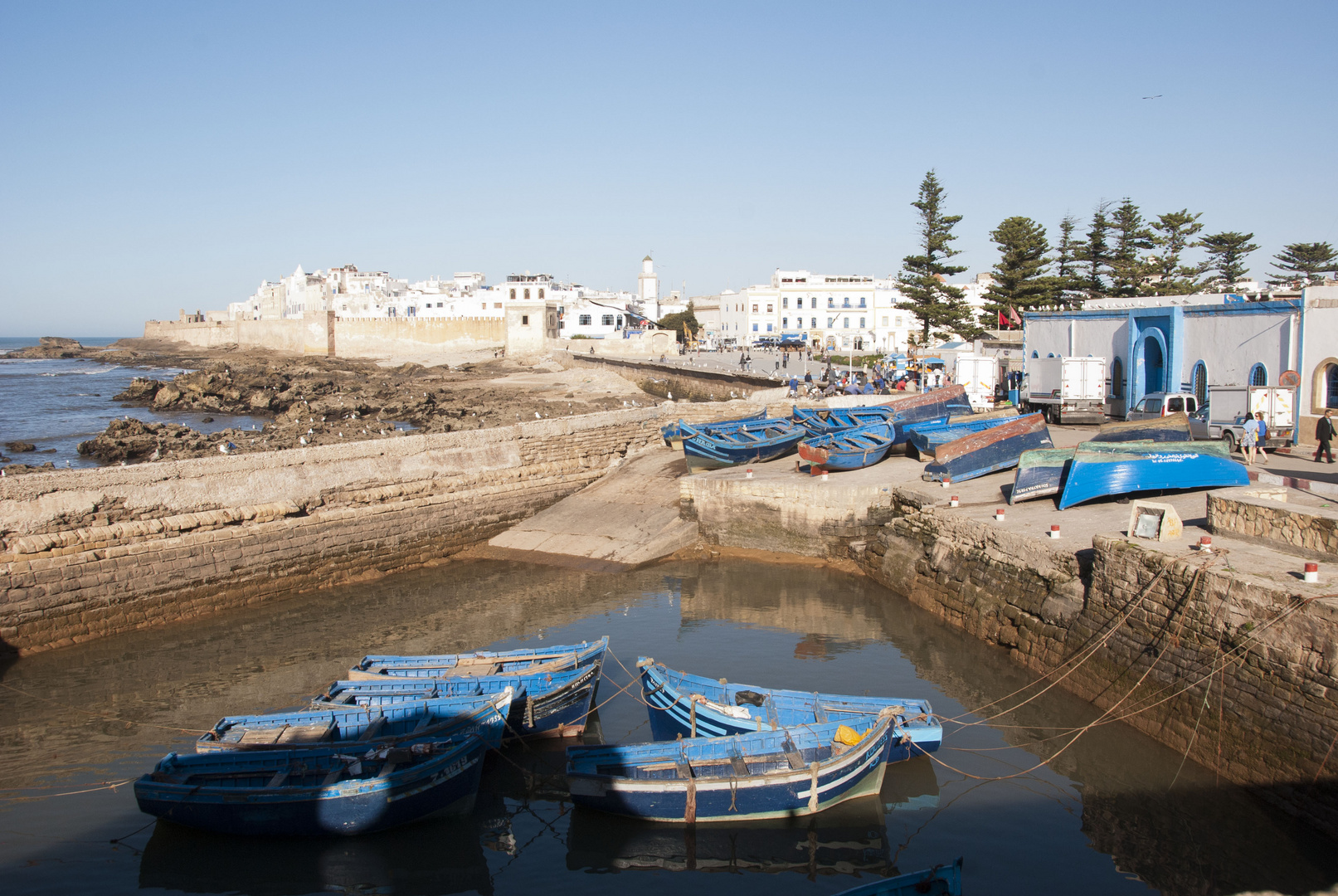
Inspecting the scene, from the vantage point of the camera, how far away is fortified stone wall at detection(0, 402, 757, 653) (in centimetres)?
1444

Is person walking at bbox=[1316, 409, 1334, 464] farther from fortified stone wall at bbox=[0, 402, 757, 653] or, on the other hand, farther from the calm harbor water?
fortified stone wall at bbox=[0, 402, 757, 653]

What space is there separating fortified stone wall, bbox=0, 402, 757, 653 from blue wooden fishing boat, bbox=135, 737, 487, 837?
277 inches

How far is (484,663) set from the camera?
1161cm

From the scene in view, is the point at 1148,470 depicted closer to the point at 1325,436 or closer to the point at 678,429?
the point at 1325,436

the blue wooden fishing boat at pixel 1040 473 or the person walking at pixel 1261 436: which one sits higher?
the person walking at pixel 1261 436

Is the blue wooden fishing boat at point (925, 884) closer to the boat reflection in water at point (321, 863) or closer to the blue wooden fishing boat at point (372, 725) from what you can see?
the boat reflection in water at point (321, 863)

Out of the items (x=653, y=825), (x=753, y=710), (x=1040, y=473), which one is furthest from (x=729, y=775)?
(x=1040, y=473)

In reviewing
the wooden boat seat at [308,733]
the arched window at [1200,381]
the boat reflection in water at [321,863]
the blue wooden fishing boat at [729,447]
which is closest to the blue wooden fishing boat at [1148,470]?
the arched window at [1200,381]

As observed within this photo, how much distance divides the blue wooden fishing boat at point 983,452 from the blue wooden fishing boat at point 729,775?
974 centimetres

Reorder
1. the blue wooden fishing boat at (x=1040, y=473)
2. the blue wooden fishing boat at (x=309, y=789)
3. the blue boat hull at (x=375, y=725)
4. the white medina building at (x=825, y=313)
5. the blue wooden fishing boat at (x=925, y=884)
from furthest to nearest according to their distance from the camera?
the white medina building at (x=825, y=313)
the blue wooden fishing boat at (x=1040, y=473)
the blue boat hull at (x=375, y=725)
the blue wooden fishing boat at (x=309, y=789)
the blue wooden fishing boat at (x=925, y=884)

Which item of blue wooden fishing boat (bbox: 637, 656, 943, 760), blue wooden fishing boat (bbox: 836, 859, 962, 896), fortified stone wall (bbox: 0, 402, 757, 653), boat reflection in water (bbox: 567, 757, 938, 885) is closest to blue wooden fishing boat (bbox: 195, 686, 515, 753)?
boat reflection in water (bbox: 567, 757, 938, 885)

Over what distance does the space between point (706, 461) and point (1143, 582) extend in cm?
1270

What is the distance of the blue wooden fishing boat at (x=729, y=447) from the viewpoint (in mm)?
21969

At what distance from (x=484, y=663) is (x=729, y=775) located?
4.19 metres
